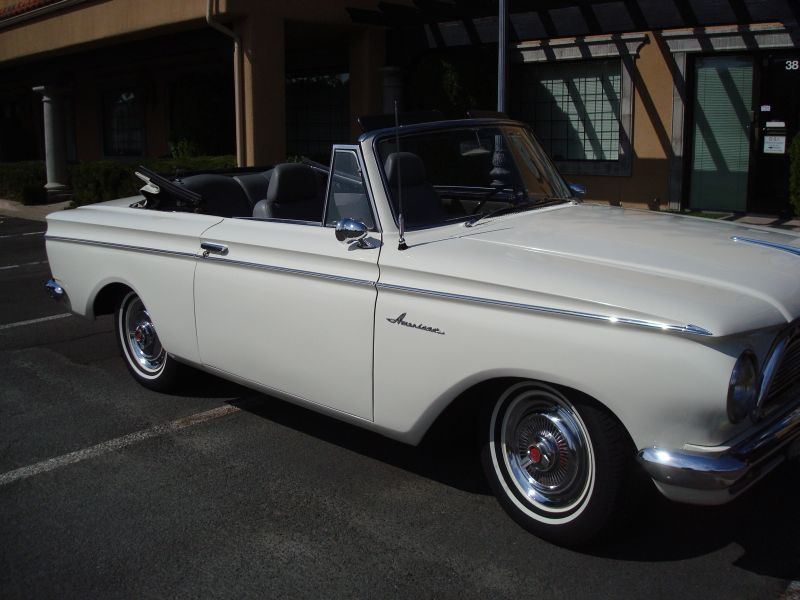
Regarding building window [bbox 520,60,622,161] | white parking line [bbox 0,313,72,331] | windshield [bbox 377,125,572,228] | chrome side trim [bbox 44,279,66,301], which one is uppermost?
building window [bbox 520,60,622,161]

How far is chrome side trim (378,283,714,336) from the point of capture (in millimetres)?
2975

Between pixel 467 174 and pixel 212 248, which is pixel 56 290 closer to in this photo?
A: pixel 212 248

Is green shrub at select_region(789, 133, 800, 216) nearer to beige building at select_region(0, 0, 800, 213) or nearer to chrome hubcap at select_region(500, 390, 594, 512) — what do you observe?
beige building at select_region(0, 0, 800, 213)

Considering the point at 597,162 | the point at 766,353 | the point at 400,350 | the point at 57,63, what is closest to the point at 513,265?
the point at 400,350

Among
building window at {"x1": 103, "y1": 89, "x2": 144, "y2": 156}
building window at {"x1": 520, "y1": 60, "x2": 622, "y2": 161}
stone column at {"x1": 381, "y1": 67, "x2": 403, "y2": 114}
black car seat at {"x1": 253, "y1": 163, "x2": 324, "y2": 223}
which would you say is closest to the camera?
black car seat at {"x1": 253, "y1": 163, "x2": 324, "y2": 223}

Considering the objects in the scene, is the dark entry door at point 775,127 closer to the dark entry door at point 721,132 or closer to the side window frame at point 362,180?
the dark entry door at point 721,132

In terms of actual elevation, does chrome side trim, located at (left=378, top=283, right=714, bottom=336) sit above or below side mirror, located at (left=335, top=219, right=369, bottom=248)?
below

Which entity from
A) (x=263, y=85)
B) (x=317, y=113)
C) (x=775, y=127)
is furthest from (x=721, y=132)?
(x=317, y=113)

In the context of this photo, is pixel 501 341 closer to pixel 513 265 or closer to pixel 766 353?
pixel 513 265

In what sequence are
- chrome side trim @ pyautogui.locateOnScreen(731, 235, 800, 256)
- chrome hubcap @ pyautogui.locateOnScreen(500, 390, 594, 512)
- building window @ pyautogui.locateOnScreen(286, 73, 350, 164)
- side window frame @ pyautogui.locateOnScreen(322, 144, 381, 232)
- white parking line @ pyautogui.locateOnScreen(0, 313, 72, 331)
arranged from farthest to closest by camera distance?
building window @ pyautogui.locateOnScreen(286, 73, 350, 164), white parking line @ pyautogui.locateOnScreen(0, 313, 72, 331), side window frame @ pyautogui.locateOnScreen(322, 144, 381, 232), chrome side trim @ pyautogui.locateOnScreen(731, 235, 800, 256), chrome hubcap @ pyautogui.locateOnScreen(500, 390, 594, 512)

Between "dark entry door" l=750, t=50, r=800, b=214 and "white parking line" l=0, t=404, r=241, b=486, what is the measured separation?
8.88 meters

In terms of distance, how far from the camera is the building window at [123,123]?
21531 mm

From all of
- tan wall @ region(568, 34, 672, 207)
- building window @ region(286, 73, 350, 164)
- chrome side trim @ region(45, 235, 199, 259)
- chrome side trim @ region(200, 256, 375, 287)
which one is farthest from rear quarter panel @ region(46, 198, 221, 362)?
building window @ region(286, 73, 350, 164)

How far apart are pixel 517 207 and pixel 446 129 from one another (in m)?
0.55
